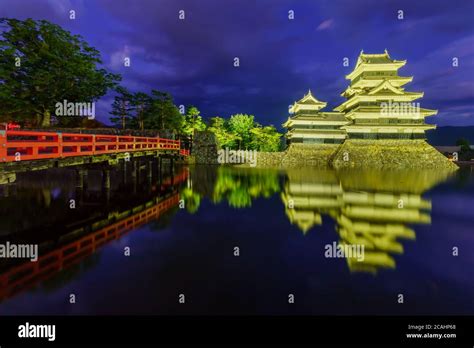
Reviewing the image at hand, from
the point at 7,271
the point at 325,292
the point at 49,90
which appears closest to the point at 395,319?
the point at 325,292

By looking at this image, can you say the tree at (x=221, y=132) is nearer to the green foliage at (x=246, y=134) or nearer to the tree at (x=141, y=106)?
the green foliage at (x=246, y=134)

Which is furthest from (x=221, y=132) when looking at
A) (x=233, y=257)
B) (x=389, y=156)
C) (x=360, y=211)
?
(x=233, y=257)

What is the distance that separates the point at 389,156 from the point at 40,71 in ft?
133

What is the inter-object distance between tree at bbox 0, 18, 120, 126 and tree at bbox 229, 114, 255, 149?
23965mm

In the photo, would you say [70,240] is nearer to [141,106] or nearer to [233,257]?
[233,257]

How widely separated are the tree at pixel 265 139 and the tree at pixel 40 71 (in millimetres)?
26537

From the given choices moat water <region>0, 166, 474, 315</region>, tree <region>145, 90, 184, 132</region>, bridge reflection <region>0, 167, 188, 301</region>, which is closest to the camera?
moat water <region>0, 166, 474, 315</region>

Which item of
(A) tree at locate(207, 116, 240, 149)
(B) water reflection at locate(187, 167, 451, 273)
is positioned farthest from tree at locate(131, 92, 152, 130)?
(B) water reflection at locate(187, 167, 451, 273)

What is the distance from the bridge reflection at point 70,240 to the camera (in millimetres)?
4863

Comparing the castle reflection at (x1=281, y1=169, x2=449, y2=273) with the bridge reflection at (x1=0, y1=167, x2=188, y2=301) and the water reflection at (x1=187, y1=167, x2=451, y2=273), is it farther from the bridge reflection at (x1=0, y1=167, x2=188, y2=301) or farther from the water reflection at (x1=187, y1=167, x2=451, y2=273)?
the bridge reflection at (x1=0, y1=167, x2=188, y2=301)

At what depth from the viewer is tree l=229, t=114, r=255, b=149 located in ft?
146

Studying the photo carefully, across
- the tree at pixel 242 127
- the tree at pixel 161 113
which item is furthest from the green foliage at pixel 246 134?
the tree at pixel 161 113

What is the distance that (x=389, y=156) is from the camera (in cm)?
3256

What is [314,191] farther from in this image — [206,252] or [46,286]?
[46,286]
